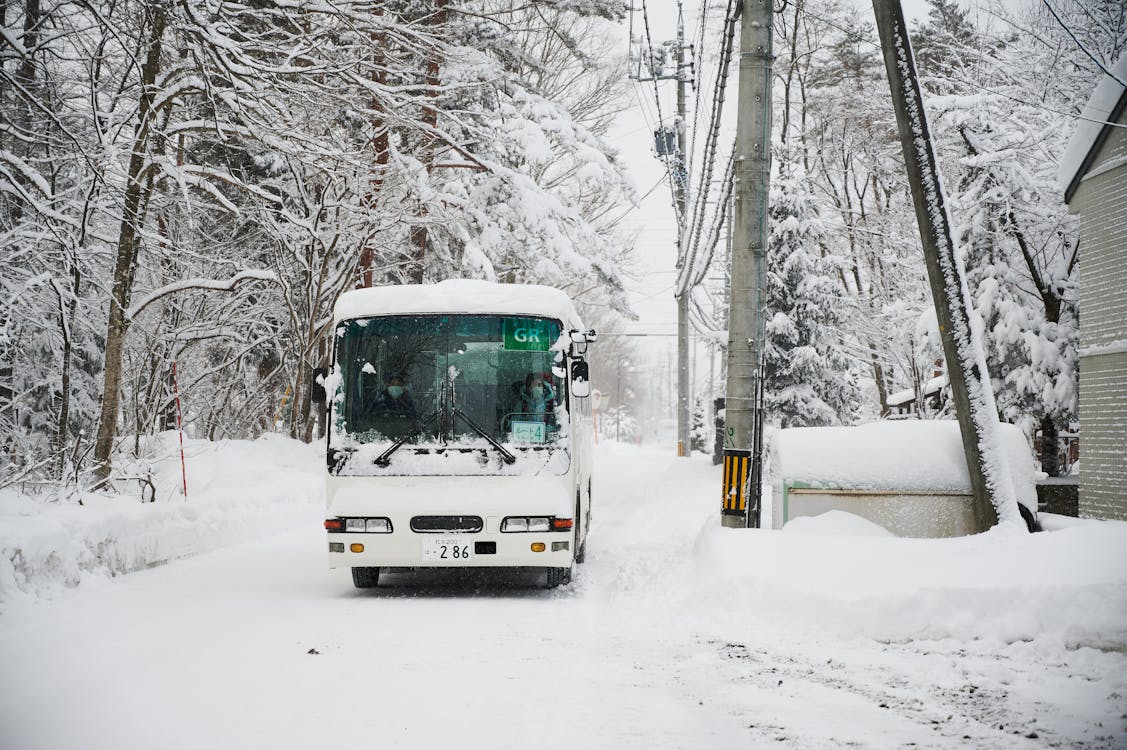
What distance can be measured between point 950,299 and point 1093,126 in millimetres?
6568

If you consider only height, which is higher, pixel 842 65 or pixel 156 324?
pixel 842 65

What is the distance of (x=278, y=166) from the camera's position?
20.0 metres

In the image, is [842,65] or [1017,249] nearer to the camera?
[1017,249]

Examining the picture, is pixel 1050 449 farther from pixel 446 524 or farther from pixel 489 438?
pixel 446 524

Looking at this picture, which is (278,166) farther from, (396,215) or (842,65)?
(842,65)

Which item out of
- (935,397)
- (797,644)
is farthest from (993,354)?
(797,644)

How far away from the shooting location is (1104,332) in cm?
1357

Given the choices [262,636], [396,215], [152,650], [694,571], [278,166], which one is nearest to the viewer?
[152,650]

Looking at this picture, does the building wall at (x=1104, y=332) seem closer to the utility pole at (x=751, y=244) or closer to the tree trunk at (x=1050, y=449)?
the utility pole at (x=751, y=244)

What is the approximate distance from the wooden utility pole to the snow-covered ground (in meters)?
1.12

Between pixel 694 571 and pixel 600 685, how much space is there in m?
3.43

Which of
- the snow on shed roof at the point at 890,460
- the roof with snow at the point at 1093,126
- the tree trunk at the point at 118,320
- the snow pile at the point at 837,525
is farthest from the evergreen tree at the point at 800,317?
the tree trunk at the point at 118,320

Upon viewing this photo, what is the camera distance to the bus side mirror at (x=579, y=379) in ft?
29.4

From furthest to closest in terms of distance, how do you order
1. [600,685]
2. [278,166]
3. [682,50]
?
1. [682,50]
2. [278,166]
3. [600,685]
